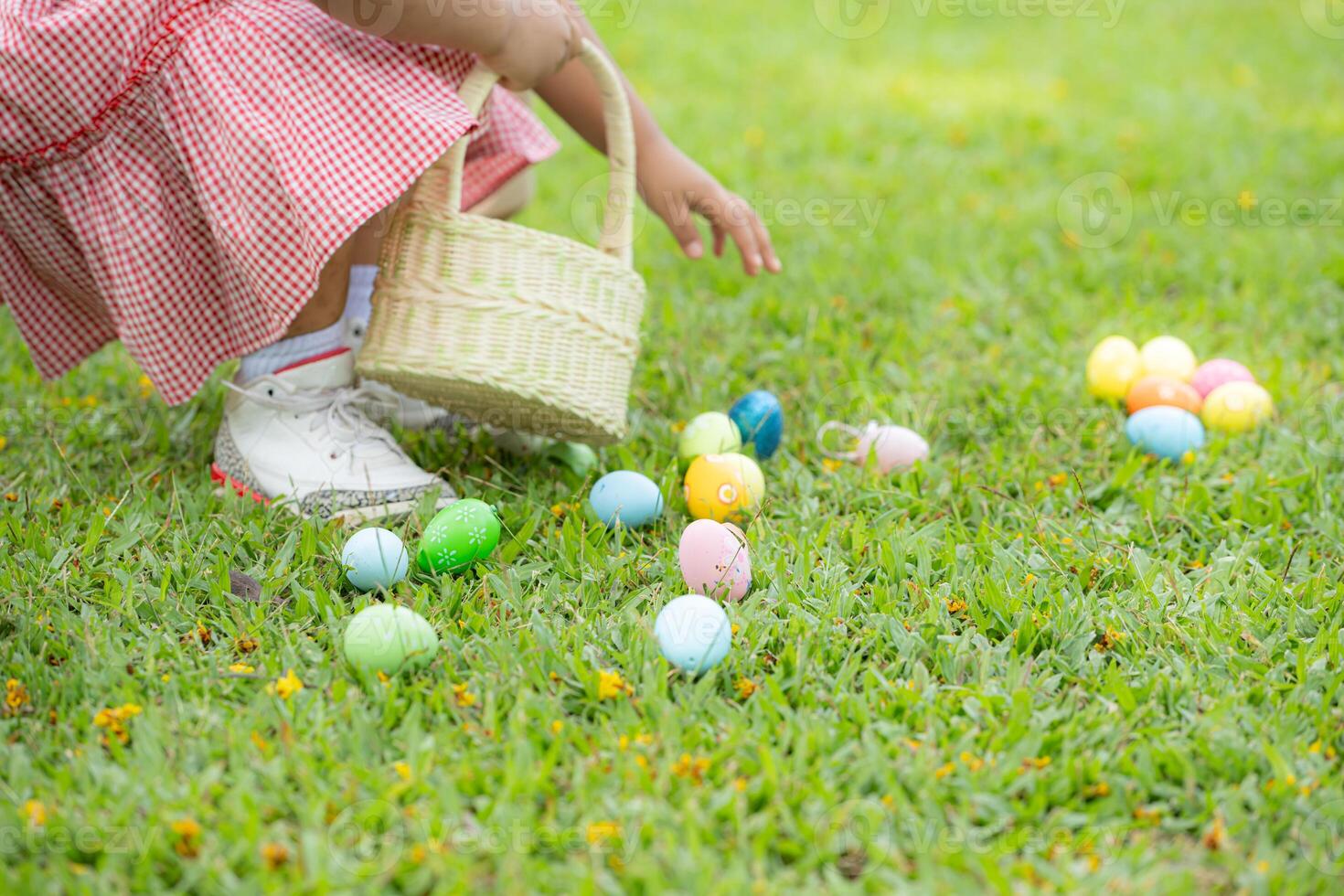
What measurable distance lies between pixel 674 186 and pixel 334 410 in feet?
2.16

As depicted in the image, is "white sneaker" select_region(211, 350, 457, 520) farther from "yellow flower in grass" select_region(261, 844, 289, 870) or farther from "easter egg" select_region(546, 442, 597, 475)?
"yellow flower in grass" select_region(261, 844, 289, 870)

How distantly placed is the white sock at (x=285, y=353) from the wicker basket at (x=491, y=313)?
0.49 feet

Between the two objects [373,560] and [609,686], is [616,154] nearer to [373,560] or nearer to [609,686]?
[373,560]

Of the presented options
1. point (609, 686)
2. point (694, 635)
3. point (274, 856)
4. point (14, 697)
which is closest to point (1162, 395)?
point (694, 635)

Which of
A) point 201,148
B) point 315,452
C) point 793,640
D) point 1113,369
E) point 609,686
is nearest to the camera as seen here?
point 609,686

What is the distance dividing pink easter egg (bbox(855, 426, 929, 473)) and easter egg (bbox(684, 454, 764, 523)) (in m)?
0.26

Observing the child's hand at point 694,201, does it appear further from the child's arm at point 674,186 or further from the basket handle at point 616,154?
the basket handle at point 616,154

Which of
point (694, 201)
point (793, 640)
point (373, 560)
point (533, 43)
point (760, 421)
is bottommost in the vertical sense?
point (373, 560)

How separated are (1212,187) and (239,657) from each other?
287 centimetres

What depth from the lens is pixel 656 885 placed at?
1076 millimetres

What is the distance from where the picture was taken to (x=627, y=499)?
1734 mm

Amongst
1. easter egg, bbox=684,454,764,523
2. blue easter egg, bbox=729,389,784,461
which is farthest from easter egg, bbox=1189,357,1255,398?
easter egg, bbox=684,454,764,523

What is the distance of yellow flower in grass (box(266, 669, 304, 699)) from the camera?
1320mm

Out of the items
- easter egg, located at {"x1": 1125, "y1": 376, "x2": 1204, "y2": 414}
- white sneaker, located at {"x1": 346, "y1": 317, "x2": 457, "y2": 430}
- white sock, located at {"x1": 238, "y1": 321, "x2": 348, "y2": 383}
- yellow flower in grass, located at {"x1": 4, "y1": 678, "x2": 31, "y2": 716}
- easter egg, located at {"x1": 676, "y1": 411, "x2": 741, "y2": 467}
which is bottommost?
yellow flower in grass, located at {"x1": 4, "y1": 678, "x2": 31, "y2": 716}
